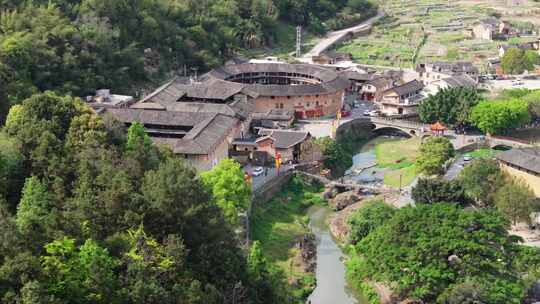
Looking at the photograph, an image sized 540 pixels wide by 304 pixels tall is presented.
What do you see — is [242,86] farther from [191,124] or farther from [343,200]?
[343,200]

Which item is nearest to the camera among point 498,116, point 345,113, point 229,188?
point 229,188

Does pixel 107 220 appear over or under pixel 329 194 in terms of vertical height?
over

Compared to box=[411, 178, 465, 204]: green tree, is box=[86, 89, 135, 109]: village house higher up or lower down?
higher up

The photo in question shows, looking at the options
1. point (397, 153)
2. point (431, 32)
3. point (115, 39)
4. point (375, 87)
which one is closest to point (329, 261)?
point (397, 153)

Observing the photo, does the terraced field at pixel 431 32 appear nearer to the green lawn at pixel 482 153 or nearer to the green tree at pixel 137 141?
the green lawn at pixel 482 153

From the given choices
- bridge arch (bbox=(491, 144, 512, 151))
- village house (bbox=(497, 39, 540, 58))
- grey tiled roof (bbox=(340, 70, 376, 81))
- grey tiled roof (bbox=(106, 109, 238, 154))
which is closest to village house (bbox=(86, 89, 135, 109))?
grey tiled roof (bbox=(106, 109, 238, 154))

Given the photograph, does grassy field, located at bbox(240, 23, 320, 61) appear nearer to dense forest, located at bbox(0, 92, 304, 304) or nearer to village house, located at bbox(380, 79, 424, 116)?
village house, located at bbox(380, 79, 424, 116)

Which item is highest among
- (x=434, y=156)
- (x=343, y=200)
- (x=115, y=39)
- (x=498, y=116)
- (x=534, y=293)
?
(x=115, y=39)
